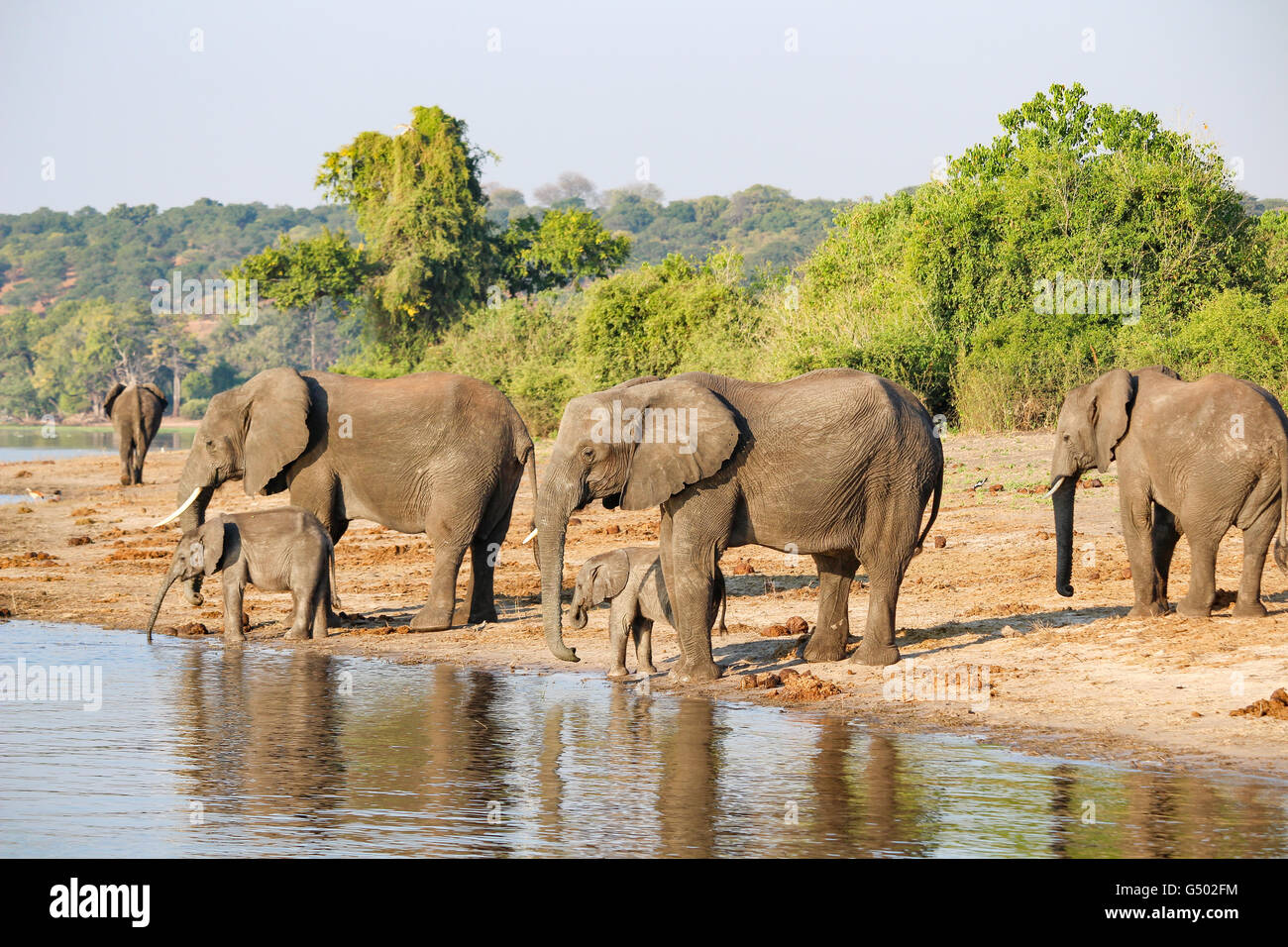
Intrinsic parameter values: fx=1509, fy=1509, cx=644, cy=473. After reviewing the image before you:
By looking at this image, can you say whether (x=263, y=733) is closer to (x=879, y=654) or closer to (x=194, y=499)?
(x=879, y=654)

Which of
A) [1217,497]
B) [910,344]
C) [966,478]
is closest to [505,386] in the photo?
[910,344]

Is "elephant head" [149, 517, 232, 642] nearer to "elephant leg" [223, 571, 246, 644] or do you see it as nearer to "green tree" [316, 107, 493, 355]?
"elephant leg" [223, 571, 246, 644]

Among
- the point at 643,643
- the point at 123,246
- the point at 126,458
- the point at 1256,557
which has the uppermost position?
the point at 123,246

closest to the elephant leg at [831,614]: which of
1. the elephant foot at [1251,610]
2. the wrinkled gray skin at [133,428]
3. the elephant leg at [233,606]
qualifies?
the elephant foot at [1251,610]

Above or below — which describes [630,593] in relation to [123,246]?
below

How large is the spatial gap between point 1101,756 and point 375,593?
9.25 meters

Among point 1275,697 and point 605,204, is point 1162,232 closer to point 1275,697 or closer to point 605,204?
point 1275,697

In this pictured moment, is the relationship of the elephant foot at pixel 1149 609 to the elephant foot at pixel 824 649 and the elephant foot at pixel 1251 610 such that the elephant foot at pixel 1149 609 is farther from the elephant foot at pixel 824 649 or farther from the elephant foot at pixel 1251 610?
the elephant foot at pixel 824 649

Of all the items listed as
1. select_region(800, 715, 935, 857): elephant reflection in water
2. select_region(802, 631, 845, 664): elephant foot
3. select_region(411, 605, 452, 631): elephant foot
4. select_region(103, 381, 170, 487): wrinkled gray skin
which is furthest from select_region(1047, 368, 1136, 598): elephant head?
select_region(103, 381, 170, 487): wrinkled gray skin

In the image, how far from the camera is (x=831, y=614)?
11.9 m

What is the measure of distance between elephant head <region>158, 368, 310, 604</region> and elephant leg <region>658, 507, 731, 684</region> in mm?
4638

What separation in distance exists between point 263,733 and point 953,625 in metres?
6.12

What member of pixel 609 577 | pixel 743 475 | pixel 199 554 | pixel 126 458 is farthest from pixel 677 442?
pixel 126 458

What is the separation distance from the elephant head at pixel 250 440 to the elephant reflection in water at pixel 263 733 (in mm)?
2030
